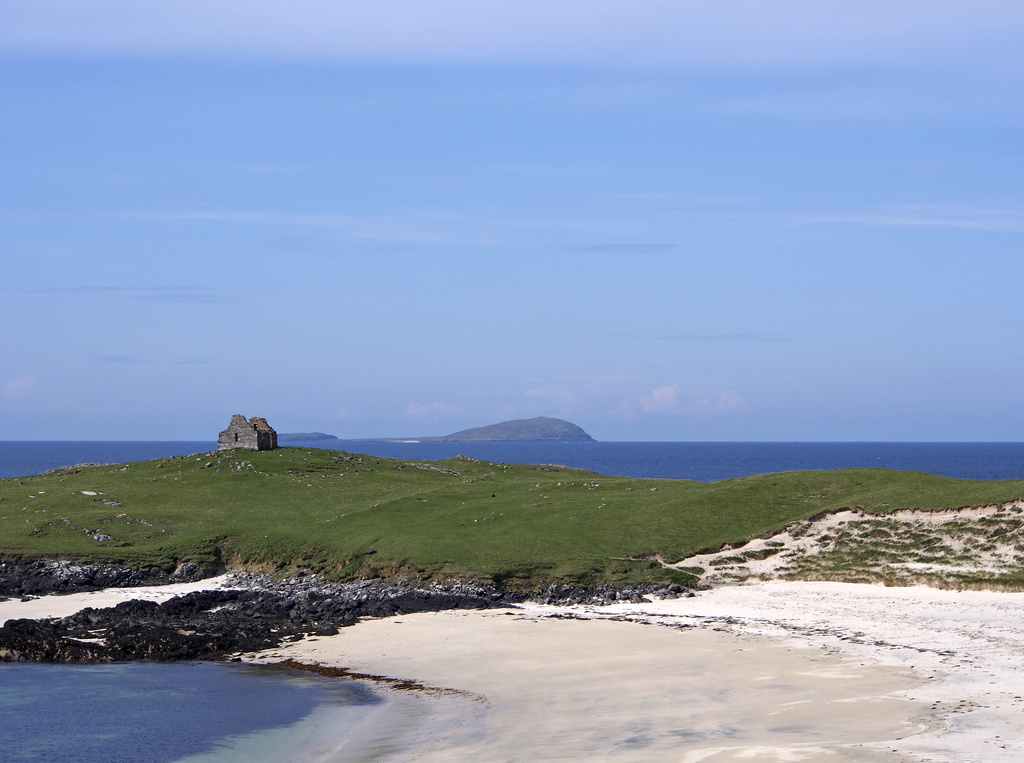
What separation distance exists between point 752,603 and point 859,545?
8419 mm

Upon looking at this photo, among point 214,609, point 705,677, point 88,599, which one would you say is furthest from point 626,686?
point 88,599

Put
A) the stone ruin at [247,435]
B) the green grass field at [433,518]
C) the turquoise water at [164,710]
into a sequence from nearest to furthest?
the turquoise water at [164,710] → the green grass field at [433,518] → the stone ruin at [247,435]

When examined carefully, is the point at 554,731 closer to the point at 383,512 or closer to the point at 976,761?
the point at 976,761

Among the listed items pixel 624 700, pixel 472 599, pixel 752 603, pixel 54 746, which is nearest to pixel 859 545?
pixel 752 603

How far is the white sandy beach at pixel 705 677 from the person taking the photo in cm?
2158

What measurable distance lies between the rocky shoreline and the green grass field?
59.1 inches

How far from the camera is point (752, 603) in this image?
39.4m

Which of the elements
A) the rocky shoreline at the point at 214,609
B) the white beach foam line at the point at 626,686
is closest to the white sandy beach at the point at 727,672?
the white beach foam line at the point at 626,686

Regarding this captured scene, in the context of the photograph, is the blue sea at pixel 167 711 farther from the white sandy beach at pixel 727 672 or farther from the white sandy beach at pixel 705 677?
the white sandy beach at pixel 727 672

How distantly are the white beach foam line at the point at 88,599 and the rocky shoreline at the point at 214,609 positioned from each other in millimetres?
976

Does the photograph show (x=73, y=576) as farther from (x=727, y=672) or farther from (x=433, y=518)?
(x=727, y=672)

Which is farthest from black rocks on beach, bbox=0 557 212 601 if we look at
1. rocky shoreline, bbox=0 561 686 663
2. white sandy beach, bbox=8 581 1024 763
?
white sandy beach, bbox=8 581 1024 763

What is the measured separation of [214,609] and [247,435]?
36054 mm

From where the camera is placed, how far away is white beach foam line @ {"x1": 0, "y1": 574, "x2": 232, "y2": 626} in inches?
Result: 1674
